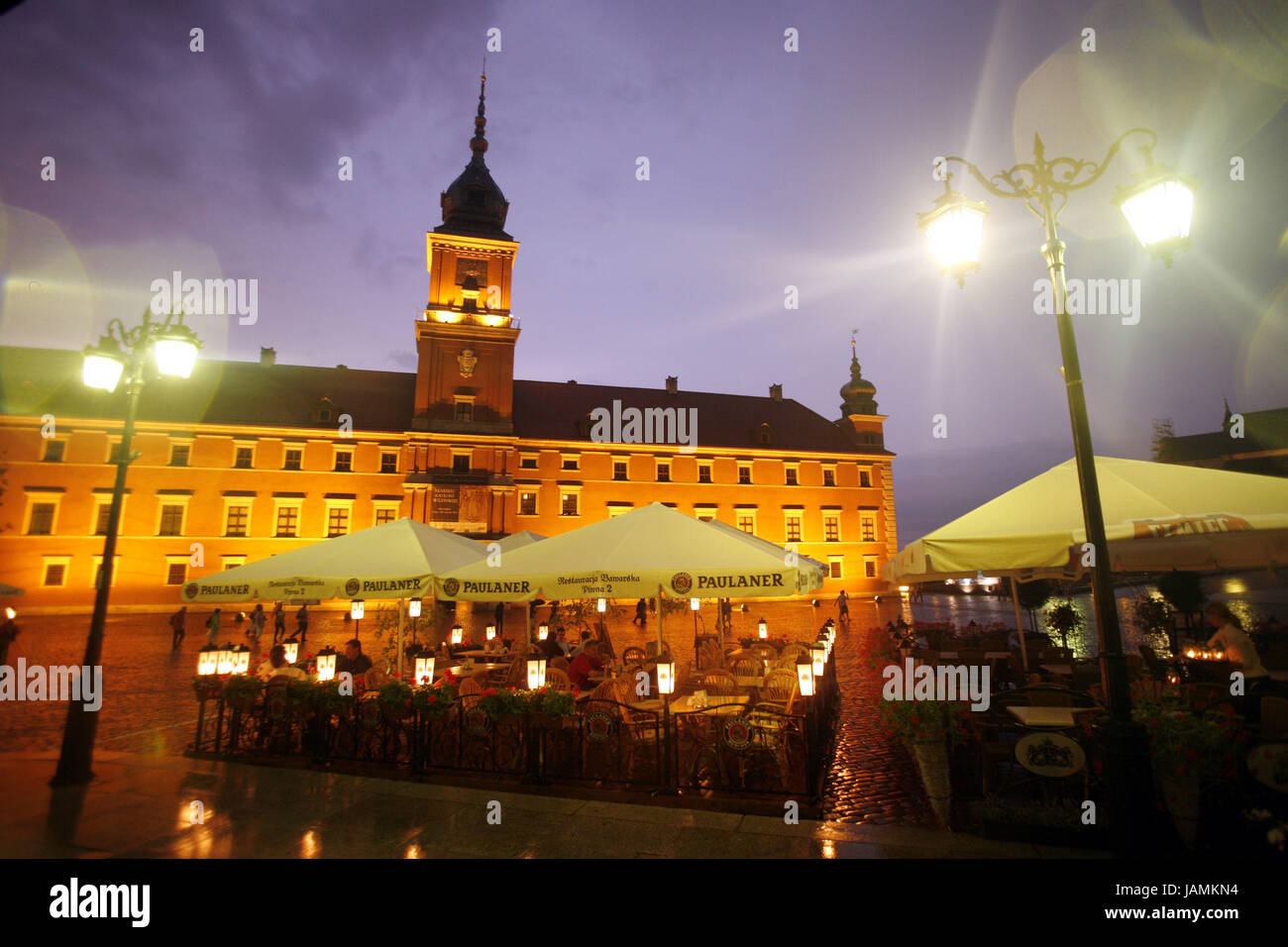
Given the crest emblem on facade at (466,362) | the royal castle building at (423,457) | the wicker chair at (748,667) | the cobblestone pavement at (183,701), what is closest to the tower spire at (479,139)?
the royal castle building at (423,457)

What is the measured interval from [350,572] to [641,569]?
172 inches

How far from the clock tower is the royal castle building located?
0.43ft

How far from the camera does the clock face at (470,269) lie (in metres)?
40.2

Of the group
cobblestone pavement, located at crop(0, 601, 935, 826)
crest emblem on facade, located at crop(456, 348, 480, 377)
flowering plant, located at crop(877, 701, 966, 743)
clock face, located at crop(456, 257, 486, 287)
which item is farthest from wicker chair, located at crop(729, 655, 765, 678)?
clock face, located at crop(456, 257, 486, 287)

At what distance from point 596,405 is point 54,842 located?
4116 centimetres

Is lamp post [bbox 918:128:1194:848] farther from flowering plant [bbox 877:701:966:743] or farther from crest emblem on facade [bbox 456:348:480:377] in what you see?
crest emblem on facade [bbox 456:348:480:377]

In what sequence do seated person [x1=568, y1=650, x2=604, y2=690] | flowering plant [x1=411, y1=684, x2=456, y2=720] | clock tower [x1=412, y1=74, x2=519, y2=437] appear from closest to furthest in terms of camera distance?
flowering plant [x1=411, y1=684, x2=456, y2=720] → seated person [x1=568, y1=650, x2=604, y2=690] → clock tower [x1=412, y1=74, x2=519, y2=437]

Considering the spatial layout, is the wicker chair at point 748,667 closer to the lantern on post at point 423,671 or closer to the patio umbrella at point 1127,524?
the patio umbrella at point 1127,524

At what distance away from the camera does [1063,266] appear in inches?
202

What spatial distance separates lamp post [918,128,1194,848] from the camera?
4.05 metres

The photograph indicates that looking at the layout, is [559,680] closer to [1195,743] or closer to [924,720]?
[924,720]

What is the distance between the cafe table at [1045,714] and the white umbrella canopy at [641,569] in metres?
2.41

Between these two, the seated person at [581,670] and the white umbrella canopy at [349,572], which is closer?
the white umbrella canopy at [349,572]
